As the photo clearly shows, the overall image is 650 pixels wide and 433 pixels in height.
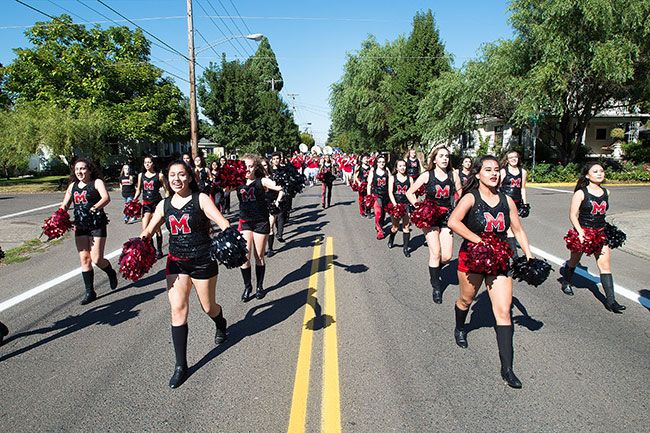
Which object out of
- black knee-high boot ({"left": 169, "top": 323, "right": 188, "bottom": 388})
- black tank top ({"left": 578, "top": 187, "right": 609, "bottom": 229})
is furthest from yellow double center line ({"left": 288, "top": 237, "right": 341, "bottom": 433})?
black tank top ({"left": 578, "top": 187, "right": 609, "bottom": 229})

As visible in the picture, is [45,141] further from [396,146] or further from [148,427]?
[396,146]

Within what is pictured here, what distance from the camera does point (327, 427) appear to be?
322 centimetres

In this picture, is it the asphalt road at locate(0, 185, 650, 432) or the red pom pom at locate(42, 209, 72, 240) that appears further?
the red pom pom at locate(42, 209, 72, 240)

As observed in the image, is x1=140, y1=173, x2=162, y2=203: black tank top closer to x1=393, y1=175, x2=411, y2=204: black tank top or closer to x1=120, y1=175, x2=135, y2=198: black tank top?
x1=393, y1=175, x2=411, y2=204: black tank top

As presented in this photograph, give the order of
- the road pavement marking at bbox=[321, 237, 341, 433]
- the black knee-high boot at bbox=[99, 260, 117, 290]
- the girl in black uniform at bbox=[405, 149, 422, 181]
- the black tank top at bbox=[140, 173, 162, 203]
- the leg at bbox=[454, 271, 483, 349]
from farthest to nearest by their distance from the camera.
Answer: the girl in black uniform at bbox=[405, 149, 422, 181]
the black tank top at bbox=[140, 173, 162, 203]
the black knee-high boot at bbox=[99, 260, 117, 290]
the leg at bbox=[454, 271, 483, 349]
the road pavement marking at bbox=[321, 237, 341, 433]

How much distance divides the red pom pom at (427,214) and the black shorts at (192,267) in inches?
126

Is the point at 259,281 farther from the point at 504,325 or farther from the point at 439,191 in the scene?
the point at 504,325

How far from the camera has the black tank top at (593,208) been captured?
19.1 feet

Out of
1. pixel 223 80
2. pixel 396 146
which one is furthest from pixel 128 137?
pixel 396 146

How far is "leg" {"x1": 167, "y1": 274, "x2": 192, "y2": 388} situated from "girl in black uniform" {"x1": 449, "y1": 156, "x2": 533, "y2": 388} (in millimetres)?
2481

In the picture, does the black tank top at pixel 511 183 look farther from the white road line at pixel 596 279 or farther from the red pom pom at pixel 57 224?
the red pom pom at pixel 57 224

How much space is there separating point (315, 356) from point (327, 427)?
1.14m

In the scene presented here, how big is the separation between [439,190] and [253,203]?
273 cm

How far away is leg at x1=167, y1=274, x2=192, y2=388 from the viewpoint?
3.94 m
